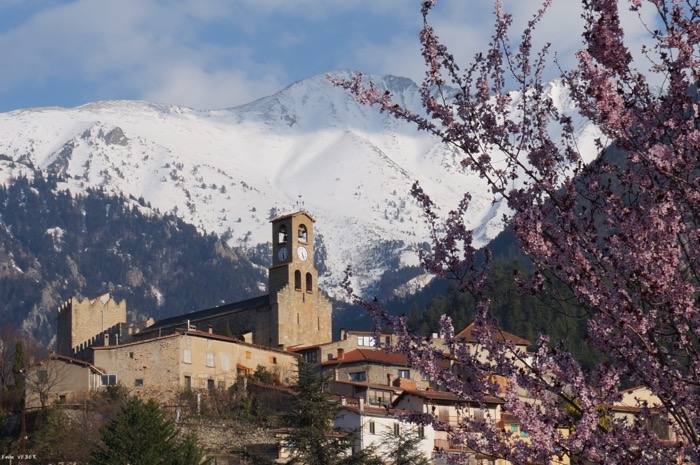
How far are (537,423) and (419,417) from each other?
8.26 feet

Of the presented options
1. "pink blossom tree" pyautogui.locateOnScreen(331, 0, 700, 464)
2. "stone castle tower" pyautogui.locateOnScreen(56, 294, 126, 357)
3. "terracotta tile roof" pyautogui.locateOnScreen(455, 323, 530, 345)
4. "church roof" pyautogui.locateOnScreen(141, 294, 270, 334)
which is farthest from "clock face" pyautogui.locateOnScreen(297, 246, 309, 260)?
"pink blossom tree" pyautogui.locateOnScreen(331, 0, 700, 464)

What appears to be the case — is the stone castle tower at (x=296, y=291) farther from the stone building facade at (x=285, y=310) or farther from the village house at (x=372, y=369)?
the village house at (x=372, y=369)

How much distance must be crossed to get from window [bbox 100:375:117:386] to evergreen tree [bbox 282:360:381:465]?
3384cm

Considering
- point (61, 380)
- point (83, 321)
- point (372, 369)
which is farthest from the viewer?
point (83, 321)

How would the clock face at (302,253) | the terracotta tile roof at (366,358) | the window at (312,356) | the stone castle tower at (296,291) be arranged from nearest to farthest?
the terracotta tile roof at (366,358)
the window at (312,356)
the stone castle tower at (296,291)
the clock face at (302,253)

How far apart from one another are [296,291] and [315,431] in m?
53.7

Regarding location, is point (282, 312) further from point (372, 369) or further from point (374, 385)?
point (374, 385)

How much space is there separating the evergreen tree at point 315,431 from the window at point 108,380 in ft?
111

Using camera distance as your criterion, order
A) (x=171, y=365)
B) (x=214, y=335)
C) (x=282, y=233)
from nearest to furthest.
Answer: (x=171, y=365), (x=214, y=335), (x=282, y=233)

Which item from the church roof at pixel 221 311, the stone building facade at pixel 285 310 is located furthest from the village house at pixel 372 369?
the church roof at pixel 221 311

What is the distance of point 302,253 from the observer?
9931 cm

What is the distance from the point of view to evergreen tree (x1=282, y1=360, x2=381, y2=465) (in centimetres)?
4178

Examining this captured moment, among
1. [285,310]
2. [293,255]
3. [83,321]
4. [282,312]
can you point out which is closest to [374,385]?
[282,312]

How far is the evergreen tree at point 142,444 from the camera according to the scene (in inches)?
2061
